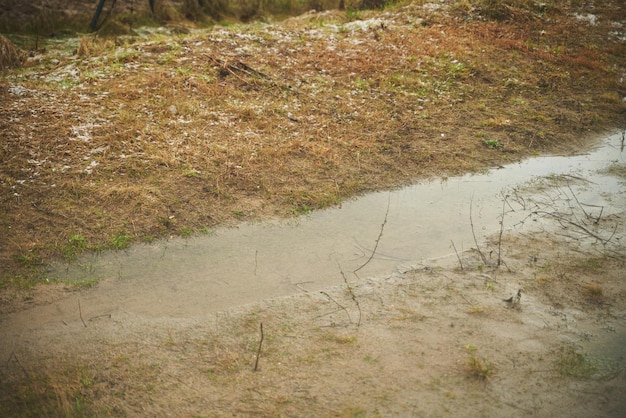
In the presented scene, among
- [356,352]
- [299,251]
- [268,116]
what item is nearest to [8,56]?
[268,116]

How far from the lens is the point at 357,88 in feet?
24.5

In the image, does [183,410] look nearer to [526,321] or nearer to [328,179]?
[526,321]

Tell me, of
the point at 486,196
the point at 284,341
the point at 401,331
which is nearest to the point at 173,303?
the point at 284,341

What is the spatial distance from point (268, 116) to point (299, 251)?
2.78 metres

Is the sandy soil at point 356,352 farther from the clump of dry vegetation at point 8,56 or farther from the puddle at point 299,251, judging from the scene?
the clump of dry vegetation at point 8,56

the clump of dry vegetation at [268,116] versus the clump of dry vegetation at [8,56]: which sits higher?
the clump of dry vegetation at [8,56]

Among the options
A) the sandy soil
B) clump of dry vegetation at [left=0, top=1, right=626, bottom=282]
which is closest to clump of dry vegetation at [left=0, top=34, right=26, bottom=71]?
clump of dry vegetation at [left=0, top=1, right=626, bottom=282]

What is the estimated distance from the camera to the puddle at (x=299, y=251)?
3.83m

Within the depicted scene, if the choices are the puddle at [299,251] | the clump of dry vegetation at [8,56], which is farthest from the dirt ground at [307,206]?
the clump of dry vegetation at [8,56]

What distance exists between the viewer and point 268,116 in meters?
6.57

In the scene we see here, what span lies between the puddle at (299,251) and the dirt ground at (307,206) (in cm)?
16

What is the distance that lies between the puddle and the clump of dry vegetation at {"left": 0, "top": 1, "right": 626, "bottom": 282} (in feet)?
0.87

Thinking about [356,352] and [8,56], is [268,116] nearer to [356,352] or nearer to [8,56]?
[356,352]

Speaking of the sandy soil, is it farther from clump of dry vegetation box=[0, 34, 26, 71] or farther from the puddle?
clump of dry vegetation box=[0, 34, 26, 71]
